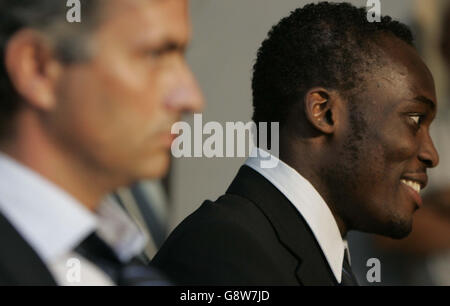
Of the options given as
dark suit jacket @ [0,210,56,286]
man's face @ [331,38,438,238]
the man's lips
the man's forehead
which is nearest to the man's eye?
man's face @ [331,38,438,238]

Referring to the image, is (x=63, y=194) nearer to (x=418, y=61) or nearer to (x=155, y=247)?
(x=418, y=61)

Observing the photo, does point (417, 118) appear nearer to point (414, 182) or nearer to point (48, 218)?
point (414, 182)

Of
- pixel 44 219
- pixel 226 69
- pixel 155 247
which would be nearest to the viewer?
pixel 44 219

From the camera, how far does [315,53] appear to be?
2.10 meters

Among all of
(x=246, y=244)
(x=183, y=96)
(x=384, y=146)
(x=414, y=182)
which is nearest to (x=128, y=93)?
(x=183, y=96)

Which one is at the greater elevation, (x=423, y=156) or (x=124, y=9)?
(x=124, y=9)

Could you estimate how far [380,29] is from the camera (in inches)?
83.7

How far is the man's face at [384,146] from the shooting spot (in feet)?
6.82

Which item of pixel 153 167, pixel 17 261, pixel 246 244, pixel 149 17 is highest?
pixel 149 17

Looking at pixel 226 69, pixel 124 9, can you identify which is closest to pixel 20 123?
pixel 124 9

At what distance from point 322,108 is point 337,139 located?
0.08 meters
